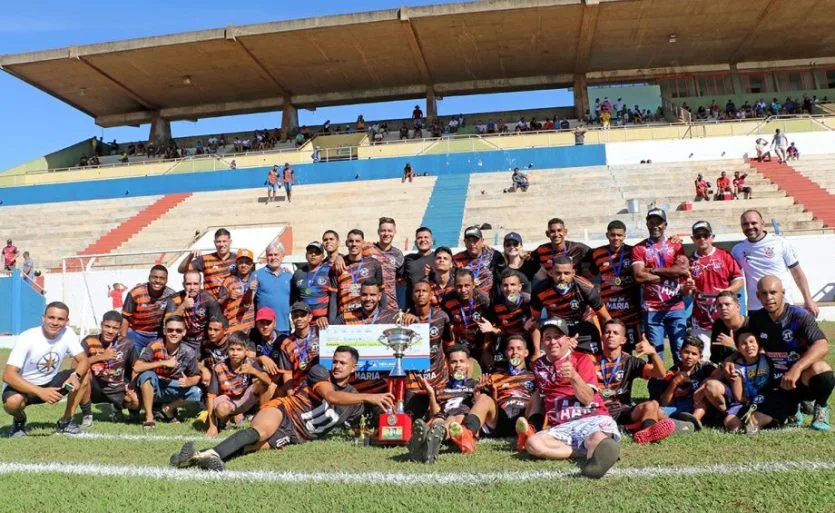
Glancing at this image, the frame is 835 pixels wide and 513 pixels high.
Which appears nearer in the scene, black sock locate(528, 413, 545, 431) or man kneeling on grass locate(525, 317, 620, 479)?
man kneeling on grass locate(525, 317, 620, 479)

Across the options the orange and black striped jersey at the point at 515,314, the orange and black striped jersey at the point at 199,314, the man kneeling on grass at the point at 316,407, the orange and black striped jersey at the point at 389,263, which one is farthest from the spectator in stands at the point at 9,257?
the orange and black striped jersey at the point at 515,314

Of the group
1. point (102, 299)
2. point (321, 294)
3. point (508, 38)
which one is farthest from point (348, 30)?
point (321, 294)

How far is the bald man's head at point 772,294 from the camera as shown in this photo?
505cm

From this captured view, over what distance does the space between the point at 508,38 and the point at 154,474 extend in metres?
29.0

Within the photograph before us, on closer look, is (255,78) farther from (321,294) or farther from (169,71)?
(321,294)

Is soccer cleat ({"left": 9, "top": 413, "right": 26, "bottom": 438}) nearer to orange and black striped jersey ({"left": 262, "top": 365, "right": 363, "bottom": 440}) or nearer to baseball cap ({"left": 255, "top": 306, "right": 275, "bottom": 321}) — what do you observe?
baseball cap ({"left": 255, "top": 306, "right": 275, "bottom": 321})

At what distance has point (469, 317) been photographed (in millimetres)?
6258

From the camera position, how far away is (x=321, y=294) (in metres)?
6.92

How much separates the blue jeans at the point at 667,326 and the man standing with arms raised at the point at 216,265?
15.6 ft

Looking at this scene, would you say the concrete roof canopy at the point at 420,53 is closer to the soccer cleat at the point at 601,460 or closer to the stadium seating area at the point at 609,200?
the stadium seating area at the point at 609,200

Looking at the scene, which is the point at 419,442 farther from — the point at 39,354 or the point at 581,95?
the point at 581,95

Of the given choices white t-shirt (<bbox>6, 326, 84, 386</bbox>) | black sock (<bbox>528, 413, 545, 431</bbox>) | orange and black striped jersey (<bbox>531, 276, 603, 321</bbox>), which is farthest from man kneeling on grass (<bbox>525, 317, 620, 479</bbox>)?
white t-shirt (<bbox>6, 326, 84, 386</bbox>)

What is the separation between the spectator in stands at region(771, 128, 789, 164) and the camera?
82.8 feet

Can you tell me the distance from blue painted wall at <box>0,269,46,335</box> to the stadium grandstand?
0.07 m
